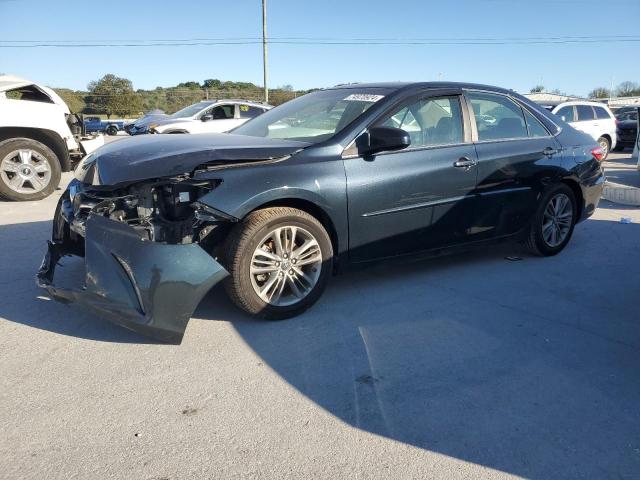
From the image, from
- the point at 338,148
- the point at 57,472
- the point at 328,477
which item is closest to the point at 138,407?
the point at 57,472

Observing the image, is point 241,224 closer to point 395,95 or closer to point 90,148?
point 395,95

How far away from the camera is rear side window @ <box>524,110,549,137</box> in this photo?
5176mm

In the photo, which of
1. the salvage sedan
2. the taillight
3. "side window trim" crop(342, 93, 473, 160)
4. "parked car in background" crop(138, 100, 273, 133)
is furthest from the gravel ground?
"parked car in background" crop(138, 100, 273, 133)

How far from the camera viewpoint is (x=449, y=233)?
4.52 m

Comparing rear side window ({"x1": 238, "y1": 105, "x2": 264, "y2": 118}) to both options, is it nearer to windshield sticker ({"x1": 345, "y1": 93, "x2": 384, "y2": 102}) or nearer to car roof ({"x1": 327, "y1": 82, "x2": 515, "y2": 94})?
car roof ({"x1": 327, "y1": 82, "x2": 515, "y2": 94})

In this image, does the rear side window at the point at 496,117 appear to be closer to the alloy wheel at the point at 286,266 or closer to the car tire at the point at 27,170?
the alloy wheel at the point at 286,266

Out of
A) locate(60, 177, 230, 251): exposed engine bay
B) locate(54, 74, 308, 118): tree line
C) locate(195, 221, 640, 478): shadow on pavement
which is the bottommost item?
locate(195, 221, 640, 478): shadow on pavement

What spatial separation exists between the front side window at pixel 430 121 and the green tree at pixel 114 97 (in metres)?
39.9

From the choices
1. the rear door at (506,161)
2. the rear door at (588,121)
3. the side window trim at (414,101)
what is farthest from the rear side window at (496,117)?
the rear door at (588,121)

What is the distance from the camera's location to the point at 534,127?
5.21m

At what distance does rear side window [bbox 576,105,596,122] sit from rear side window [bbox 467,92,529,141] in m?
10.6

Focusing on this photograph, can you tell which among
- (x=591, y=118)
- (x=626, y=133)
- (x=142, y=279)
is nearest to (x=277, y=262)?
(x=142, y=279)

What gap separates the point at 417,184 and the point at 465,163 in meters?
0.57

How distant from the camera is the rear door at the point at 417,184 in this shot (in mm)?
4004
